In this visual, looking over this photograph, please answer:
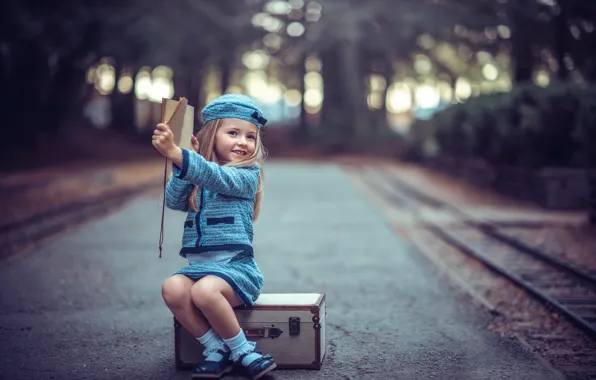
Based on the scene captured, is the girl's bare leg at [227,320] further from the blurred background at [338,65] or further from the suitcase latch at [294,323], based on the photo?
the blurred background at [338,65]

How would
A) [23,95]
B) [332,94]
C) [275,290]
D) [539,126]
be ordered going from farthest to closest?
1. [332,94]
2. [23,95]
3. [539,126]
4. [275,290]

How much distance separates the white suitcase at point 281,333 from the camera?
4.75 meters

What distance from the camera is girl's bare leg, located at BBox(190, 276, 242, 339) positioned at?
4.43m

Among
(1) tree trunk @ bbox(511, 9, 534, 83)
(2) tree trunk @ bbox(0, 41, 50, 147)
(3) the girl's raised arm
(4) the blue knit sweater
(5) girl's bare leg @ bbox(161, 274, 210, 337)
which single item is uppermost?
(1) tree trunk @ bbox(511, 9, 534, 83)

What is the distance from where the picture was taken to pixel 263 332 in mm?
4758

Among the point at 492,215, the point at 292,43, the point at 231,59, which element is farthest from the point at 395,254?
the point at 292,43

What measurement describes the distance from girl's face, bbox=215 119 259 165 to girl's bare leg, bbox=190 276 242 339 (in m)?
0.77

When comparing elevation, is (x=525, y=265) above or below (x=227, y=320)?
below

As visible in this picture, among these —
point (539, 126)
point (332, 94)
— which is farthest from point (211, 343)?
point (332, 94)

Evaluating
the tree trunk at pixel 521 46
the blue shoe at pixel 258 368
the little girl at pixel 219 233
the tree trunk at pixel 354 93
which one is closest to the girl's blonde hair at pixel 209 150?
the little girl at pixel 219 233

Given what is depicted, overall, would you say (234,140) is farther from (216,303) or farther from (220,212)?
(216,303)

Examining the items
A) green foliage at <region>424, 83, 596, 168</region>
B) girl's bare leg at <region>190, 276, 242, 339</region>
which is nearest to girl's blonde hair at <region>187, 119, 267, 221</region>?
girl's bare leg at <region>190, 276, 242, 339</region>

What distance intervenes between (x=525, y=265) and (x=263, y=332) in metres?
5.40

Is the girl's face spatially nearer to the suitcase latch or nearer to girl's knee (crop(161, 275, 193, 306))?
girl's knee (crop(161, 275, 193, 306))
